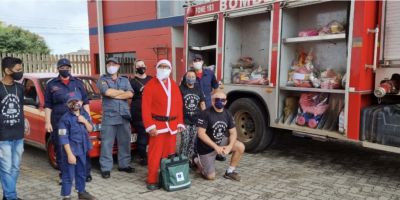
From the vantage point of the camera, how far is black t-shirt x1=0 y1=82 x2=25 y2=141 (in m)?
4.20

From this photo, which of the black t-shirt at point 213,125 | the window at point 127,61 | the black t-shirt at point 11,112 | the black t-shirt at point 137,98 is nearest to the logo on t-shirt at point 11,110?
the black t-shirt at point 11,112

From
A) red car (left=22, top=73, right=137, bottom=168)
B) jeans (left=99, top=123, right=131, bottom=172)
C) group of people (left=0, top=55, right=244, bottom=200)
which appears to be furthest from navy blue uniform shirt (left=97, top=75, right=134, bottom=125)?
red car (left=22, top=73, right=137, bottom=168)

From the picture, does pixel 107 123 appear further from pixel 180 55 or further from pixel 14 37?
pixel 14 37

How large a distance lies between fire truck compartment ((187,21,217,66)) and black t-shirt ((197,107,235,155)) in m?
2.53

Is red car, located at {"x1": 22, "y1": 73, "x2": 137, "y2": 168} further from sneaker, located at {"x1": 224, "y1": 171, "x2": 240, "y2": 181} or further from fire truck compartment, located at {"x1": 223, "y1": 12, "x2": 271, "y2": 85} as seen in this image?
fire truck compartment, located at {"x1": 223, "y1": 12, "x2": 271, "y2": 85}

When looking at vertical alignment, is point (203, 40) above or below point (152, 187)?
above

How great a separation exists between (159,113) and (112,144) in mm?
1059

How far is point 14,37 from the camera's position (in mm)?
32656

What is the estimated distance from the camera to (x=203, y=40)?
7746 mm

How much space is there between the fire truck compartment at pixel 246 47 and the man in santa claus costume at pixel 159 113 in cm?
208

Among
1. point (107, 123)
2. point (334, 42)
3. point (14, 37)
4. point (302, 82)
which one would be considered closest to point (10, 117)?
point (107, 123)

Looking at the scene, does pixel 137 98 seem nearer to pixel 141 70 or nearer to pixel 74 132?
pixel 141 70

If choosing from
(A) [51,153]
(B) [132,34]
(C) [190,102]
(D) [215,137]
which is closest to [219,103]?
(D) [215,137]

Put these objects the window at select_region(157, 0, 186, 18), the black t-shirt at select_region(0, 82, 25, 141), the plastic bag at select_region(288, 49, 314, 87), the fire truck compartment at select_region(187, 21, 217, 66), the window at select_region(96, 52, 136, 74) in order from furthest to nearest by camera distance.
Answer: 1. the window at select_region(96, 52, 136, 74)
2. the window at select_region(157, 0, 186, 18)
3. the fire truck compartment at select_region(187, 21, 217, 66)
4. the plastic bag at select_region(288, 49, 314, 87)
5. the black t-shirt at select_region(0, 82, 25, 141)
